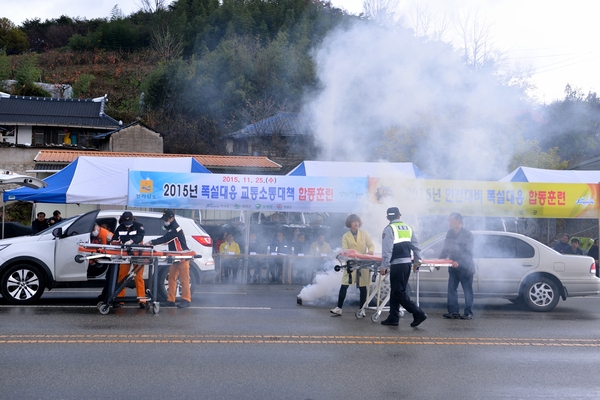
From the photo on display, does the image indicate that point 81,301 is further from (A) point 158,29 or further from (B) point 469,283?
(A) point 158,29

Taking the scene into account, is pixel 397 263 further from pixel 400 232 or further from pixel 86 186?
pixel 86 186

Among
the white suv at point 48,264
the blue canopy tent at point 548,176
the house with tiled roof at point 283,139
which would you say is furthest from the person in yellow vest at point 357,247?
the house with tiled roof at point 283,139

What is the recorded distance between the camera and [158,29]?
3319 inches

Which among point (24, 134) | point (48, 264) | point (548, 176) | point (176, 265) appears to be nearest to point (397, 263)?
point (176, 265)

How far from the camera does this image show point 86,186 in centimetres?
1712

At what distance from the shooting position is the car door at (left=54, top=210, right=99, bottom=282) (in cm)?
1180

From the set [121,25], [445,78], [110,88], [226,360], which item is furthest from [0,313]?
[121,25]

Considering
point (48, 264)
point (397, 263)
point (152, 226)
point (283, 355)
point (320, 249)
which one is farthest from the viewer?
point (320, 249)

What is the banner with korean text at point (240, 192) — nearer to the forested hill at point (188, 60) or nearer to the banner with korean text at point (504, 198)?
the banner with korean text at point (504, 198)

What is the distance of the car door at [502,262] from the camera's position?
1216 centimetres

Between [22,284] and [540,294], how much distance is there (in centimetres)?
972

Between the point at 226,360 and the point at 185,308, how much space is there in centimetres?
440

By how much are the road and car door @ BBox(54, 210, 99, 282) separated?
2.04 feet

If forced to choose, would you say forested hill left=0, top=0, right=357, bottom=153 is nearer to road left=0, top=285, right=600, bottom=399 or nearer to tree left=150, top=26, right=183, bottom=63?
tree left=150, top=26, right=183, bottom=63
